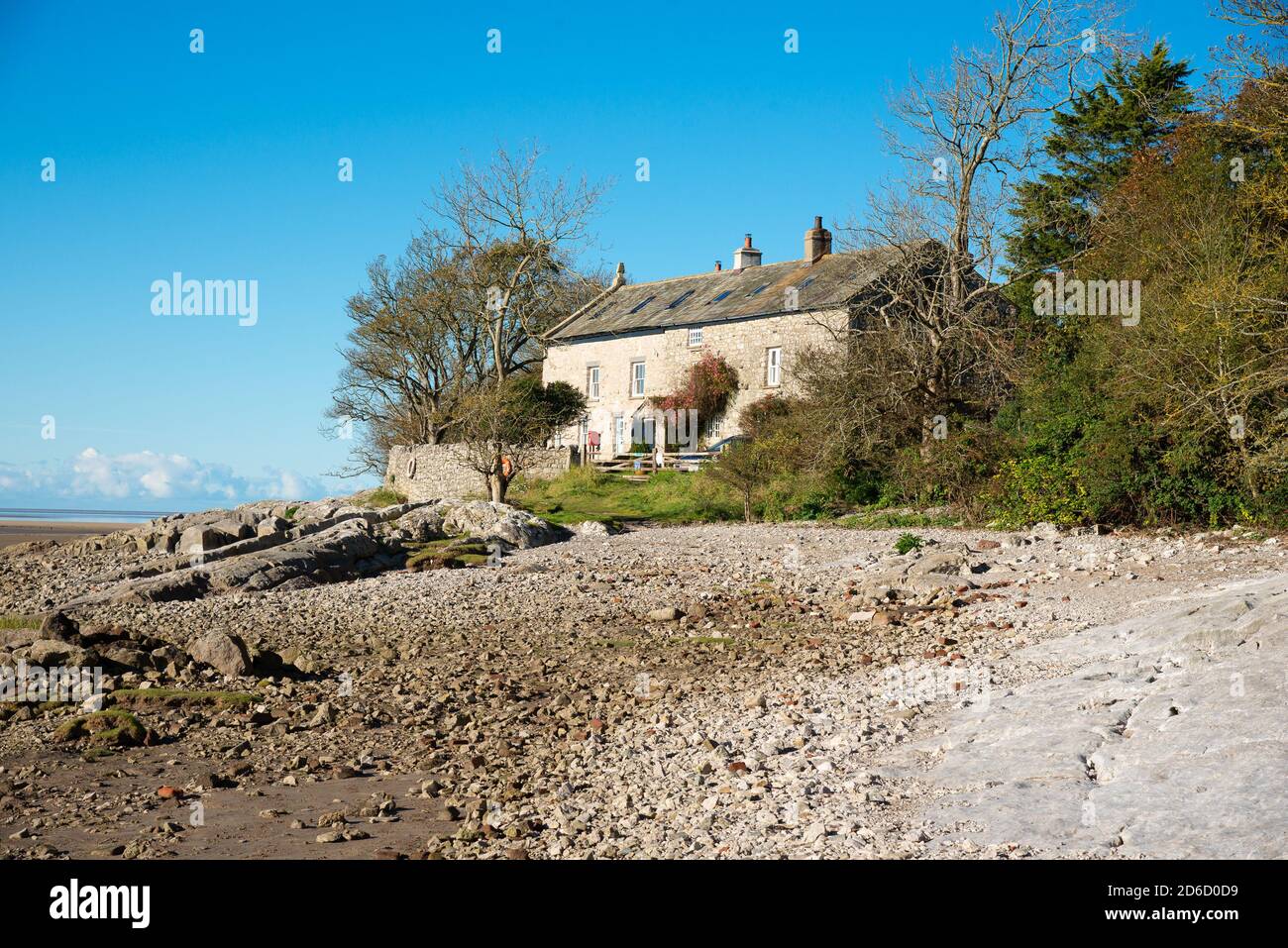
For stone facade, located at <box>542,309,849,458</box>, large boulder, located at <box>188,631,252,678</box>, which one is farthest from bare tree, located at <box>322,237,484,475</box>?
large boulder, located at <box>188,631,252,678</box>

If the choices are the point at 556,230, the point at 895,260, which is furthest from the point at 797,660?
the point at 556,230

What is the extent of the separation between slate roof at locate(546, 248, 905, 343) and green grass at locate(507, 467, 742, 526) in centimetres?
800

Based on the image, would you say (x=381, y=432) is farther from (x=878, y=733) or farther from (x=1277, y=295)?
(x=878, y=733)

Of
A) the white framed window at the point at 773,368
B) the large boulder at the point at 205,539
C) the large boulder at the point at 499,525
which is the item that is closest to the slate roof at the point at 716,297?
the white framed window at the point at 773,368

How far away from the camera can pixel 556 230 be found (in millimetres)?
38938

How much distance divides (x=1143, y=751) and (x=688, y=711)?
4343 mm

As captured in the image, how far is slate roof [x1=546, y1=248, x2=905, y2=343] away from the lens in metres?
37.2

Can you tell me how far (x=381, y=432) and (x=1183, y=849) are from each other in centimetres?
5171

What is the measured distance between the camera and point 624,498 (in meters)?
32.7

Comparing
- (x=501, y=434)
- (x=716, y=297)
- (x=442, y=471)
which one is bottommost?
(x=442, y=471)

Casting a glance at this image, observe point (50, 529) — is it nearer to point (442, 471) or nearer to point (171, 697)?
point (442, 471)

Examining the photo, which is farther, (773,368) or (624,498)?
(773,368)

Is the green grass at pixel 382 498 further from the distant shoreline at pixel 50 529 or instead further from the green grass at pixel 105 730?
the green grass at pixel 105 730

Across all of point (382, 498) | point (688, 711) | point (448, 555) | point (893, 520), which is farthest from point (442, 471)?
point (688, 711)
